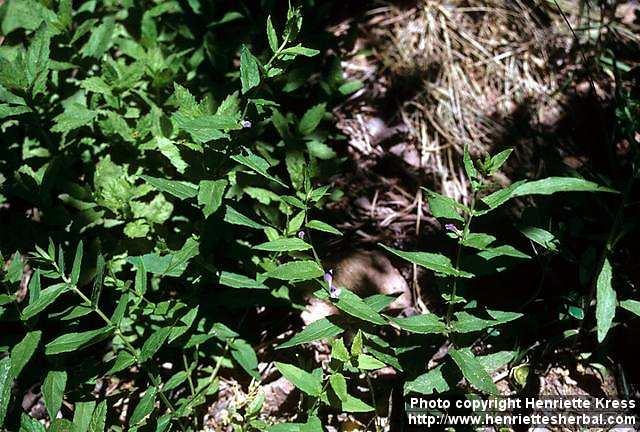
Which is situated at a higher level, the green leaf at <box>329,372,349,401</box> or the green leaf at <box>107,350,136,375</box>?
the green leaf at <box>107,350,136,375</box>

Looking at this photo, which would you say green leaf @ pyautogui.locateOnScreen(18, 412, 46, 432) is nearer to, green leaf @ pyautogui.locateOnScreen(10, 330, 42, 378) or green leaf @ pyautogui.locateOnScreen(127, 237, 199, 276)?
green leaf @ pyautogui.locateOnScreen(10, 330, 42, 378)

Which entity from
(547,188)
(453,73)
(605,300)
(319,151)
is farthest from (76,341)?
(453,73)

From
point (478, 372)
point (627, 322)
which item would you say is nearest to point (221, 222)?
point (478, 372)

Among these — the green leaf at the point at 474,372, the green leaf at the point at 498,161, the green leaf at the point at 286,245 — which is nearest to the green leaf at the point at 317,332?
the green leaf at the point at 286,245

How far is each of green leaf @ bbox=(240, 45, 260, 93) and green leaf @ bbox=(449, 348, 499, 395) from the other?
1210 mm

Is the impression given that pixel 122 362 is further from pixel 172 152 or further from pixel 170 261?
pixel 172 152

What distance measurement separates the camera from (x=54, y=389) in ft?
7.15

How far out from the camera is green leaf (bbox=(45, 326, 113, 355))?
210cm

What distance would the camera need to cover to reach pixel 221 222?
2363mm

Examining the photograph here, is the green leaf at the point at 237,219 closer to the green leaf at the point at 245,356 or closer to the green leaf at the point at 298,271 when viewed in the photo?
the green leaf at the point at 298,271

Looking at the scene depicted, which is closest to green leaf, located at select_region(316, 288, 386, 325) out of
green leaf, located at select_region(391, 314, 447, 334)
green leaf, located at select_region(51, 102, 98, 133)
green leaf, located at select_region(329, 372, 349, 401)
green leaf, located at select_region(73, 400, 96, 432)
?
green leaf, located at select_region(391, 314, 447, 334)

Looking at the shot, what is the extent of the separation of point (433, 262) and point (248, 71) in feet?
3.10

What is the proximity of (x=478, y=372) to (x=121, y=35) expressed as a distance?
2404 millimetres

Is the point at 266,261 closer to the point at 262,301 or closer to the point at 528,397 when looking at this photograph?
the point at 262,301
